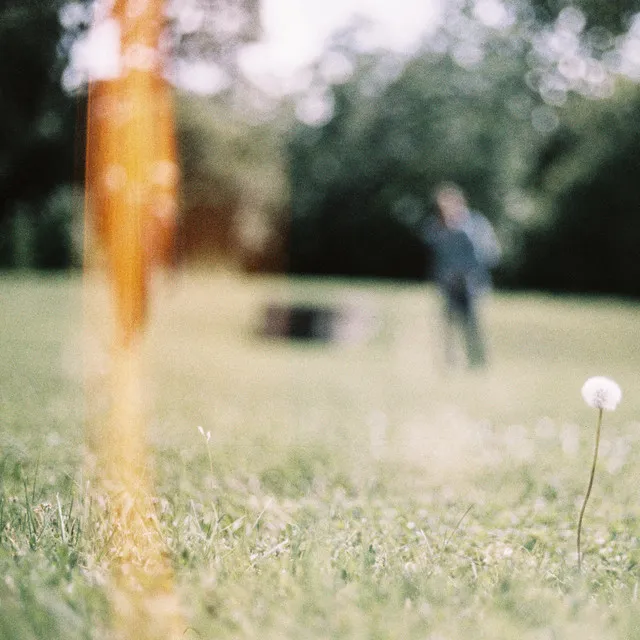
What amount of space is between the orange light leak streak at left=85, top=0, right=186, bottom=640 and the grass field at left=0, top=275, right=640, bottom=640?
0.06 metres

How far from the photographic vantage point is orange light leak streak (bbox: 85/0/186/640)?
214cm

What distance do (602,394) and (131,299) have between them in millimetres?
6576

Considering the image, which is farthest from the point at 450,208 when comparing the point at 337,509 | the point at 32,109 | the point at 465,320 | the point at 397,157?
the point at 397,157

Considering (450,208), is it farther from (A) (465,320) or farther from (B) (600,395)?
(B) (600,395)

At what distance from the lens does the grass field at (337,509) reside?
2053mm

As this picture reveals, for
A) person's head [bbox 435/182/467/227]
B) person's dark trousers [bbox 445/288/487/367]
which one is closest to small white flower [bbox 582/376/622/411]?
person's dark trousers [bbox 445/288/487/367]

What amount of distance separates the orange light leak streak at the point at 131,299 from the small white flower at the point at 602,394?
4.84 feet

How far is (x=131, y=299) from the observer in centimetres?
841

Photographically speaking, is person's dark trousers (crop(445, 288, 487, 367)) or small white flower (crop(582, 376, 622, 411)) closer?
small white flower (crop(582, 376, 622, 411))

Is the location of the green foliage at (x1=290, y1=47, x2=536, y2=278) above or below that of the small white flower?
above

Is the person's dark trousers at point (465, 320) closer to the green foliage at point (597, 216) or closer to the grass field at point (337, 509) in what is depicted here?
the grass field at point (337, 509)

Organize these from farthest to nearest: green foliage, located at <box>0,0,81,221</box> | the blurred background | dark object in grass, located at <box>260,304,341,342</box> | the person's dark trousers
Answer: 1. the blurred background
2. dark object in grass, located at <box>260,304,341,342</box>
3. the person's dark trousers
4. green foliage, located at <box>0,0,81,221</box>

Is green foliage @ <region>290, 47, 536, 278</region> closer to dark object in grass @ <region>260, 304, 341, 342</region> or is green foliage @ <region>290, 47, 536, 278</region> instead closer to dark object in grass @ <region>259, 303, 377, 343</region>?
dark object in grass @ <region>259, 303, 377, 343</region>

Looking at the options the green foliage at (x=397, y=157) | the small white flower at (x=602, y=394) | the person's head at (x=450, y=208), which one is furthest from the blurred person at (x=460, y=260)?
the green foliage at (x=397, y=157)
